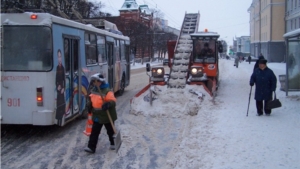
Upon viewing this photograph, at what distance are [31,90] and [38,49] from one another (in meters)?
0.94

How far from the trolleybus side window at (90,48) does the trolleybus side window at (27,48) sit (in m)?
2.83

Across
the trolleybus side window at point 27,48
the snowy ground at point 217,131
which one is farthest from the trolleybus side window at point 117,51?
the trolleybus side window at point 27,48

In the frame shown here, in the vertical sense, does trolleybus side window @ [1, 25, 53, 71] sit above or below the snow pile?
above

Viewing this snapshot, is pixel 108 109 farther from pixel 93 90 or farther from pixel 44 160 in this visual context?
pixel 44 160

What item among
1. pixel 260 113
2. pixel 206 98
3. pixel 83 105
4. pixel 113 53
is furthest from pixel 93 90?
pixel 113 53

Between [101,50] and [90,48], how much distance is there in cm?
163

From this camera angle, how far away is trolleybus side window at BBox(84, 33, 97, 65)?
451 inches

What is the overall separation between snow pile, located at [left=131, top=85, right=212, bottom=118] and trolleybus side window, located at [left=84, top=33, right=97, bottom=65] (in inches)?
80.7

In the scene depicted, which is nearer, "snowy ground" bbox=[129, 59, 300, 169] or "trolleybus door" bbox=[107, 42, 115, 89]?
"snowy ground" bbox=[129, 59, 300, 169]

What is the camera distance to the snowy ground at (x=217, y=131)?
683cm

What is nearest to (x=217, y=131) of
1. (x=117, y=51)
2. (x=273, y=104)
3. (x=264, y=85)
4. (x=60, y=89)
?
(x=273, y=104)

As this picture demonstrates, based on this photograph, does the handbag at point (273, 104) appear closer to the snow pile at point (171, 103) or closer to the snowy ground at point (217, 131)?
the snowy ground at point (217, 131)

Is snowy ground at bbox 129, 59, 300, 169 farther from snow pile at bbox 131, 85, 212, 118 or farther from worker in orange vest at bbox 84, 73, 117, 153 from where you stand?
worker in orange vest at bbox 84, 73, 117, 153

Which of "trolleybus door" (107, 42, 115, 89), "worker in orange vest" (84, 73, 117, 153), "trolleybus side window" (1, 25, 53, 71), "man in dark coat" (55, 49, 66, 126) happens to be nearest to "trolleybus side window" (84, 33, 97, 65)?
"trolleybus door" (107, 42, 115, 89)
